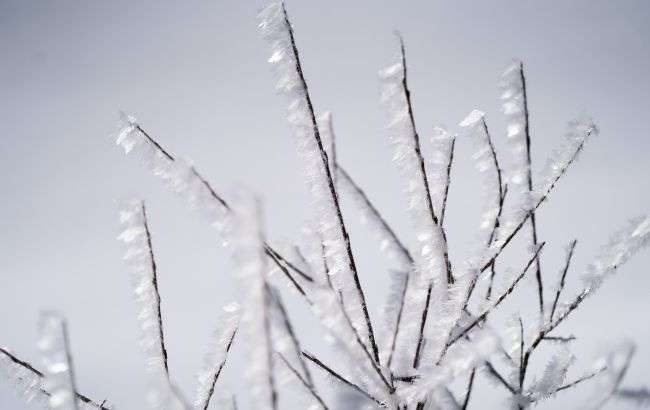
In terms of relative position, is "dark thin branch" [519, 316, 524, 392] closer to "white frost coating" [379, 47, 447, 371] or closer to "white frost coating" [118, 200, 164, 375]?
"white frost coating" [379, 47, 447, 371]

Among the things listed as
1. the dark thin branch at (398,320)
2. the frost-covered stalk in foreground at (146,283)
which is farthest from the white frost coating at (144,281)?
the dark thin branch at (398,320)

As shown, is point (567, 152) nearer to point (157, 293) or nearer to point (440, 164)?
point (440, 164)

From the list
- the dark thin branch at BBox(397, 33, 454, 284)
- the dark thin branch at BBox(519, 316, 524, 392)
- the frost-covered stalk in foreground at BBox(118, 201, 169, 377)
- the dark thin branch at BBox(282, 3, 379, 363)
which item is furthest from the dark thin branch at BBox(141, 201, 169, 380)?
the dark thin branch at BBox(519, 316, 524, 392)

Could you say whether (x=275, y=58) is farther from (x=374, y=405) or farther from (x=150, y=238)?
(x=374, y=405)

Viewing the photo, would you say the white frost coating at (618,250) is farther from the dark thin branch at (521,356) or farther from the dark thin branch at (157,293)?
the dark thin branch at (157,293)

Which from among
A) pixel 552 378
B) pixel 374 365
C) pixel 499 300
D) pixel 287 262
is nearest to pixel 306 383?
pixel 374 365

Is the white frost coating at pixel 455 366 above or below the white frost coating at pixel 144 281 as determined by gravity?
below
